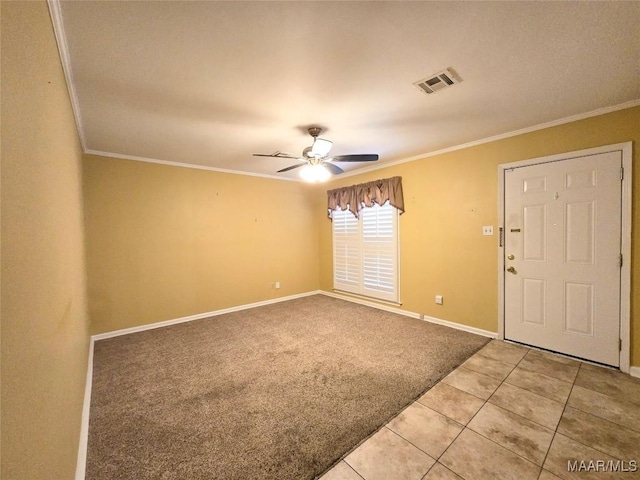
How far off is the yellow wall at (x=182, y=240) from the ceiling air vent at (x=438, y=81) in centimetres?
335

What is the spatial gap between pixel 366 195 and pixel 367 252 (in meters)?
1.01

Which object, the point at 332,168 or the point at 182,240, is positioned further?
the point at 182,240

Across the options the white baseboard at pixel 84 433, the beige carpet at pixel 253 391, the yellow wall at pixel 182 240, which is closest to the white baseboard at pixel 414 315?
the beige carpet at pixel 253 391

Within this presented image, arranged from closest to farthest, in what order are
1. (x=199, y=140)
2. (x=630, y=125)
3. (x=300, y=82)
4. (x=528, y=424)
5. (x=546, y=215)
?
(x=528, y=424)
(x=300, y=82)
(x=630, y=125)
(x=546, y=215)
(x=199, y=140)

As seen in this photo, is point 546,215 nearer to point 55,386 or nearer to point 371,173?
point 371,173

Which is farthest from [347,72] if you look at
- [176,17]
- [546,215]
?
[546,215]

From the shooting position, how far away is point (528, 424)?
1.77 meters

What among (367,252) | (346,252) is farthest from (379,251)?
(346,252)

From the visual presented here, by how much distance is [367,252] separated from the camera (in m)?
4.62

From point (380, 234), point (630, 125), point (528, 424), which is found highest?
point (630, 125)

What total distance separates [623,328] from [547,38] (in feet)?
8.56

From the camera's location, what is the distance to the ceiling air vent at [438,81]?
6.02 feet

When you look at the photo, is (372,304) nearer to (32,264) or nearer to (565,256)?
(565,256)

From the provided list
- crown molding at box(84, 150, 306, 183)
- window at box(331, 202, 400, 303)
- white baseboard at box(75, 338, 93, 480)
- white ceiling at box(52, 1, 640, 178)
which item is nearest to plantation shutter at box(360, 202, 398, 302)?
window at box(331, 202, 400, 303)
